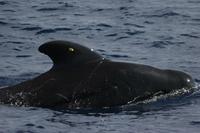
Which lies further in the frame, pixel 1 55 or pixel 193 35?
pixel 193 35

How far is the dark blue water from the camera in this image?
13.0 m

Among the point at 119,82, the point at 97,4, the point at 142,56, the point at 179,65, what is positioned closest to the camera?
the point at 119,82

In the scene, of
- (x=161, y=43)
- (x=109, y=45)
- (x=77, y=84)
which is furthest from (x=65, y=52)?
(x=161, y=43)

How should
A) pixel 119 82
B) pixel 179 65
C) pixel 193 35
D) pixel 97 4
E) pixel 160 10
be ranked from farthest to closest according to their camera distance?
pixel 97 4
pixel 160 10
pixel 193 35
pixel 179 65
pixel 119 82

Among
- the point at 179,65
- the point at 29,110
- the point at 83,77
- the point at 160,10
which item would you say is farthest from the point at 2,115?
the point at 160,10

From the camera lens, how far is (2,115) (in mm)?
13320

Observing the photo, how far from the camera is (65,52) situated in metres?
14.0

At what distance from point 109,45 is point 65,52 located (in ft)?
26.4

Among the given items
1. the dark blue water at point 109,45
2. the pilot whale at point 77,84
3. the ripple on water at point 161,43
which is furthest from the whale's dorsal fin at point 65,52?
the ripple on water at point 161,43

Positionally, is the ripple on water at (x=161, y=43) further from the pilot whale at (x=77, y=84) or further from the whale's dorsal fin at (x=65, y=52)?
the whale's dorsal fin at (x=65, y=52)

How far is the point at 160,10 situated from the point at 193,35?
4804mm

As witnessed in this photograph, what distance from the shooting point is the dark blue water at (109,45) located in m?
13.0

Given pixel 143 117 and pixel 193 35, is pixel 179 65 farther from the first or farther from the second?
pixel 143 117

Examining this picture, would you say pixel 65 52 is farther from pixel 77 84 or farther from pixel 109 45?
pixel 109 45
